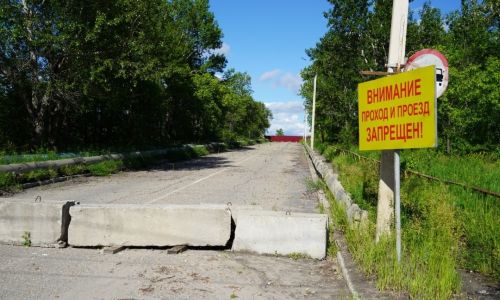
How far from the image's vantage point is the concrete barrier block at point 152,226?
290 inches

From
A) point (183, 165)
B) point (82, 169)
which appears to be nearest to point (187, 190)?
point (82, 169)

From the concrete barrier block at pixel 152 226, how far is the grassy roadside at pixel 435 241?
6.82 feet

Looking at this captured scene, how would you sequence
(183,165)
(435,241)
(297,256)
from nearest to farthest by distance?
(435,241), (297,256), (183,165)

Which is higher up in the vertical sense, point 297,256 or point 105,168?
point 105,168

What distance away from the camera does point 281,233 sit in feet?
23.6

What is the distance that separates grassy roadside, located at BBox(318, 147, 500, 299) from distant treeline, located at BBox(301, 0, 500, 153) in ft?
36.3

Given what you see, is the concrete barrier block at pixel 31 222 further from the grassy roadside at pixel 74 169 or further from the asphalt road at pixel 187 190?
the grassy roadside at pixel 74 169

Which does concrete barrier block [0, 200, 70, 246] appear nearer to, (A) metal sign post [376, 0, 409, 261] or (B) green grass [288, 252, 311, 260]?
(B) green grass [288, 252, 311, 260]

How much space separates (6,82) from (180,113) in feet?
87.2

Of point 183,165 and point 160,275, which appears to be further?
point 183,165

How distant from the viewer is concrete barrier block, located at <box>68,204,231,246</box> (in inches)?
290

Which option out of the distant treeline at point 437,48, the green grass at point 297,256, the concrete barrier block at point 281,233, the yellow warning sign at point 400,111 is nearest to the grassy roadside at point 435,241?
the concrete barrier block at point 281,233

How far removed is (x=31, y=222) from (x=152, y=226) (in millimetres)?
1979

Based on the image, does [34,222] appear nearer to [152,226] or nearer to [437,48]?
[152,226]
